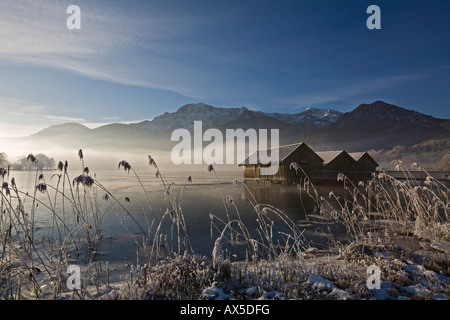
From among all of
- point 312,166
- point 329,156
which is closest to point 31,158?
point 312,166

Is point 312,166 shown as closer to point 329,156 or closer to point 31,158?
point 329,156

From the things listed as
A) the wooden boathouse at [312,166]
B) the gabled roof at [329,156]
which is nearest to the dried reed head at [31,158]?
the wooden boathouse at [312,166]

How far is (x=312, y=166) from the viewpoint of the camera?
109ft

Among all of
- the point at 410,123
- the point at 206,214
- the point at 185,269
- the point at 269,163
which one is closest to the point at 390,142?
the point at 410,123

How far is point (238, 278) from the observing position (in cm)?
385

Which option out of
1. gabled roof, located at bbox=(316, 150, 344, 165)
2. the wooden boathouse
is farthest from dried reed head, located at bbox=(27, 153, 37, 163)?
gabled roof, located at bbox=(316, 150, 344, 165)

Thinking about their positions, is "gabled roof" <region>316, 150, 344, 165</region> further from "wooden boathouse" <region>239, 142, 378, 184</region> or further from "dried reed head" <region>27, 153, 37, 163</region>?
"dried reed head" <region>27, 153, 37, 163</region>

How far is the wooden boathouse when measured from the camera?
1214 inches

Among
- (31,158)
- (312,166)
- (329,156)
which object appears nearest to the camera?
(31,158)

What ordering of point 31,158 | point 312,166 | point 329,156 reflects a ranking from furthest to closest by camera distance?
point 329,156 → point 312,166 → point 31,158

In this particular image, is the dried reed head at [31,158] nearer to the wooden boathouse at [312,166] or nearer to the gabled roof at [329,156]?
the wooden boathouse at [312,166]

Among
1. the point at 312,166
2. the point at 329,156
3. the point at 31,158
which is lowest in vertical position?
the point at 312,166
